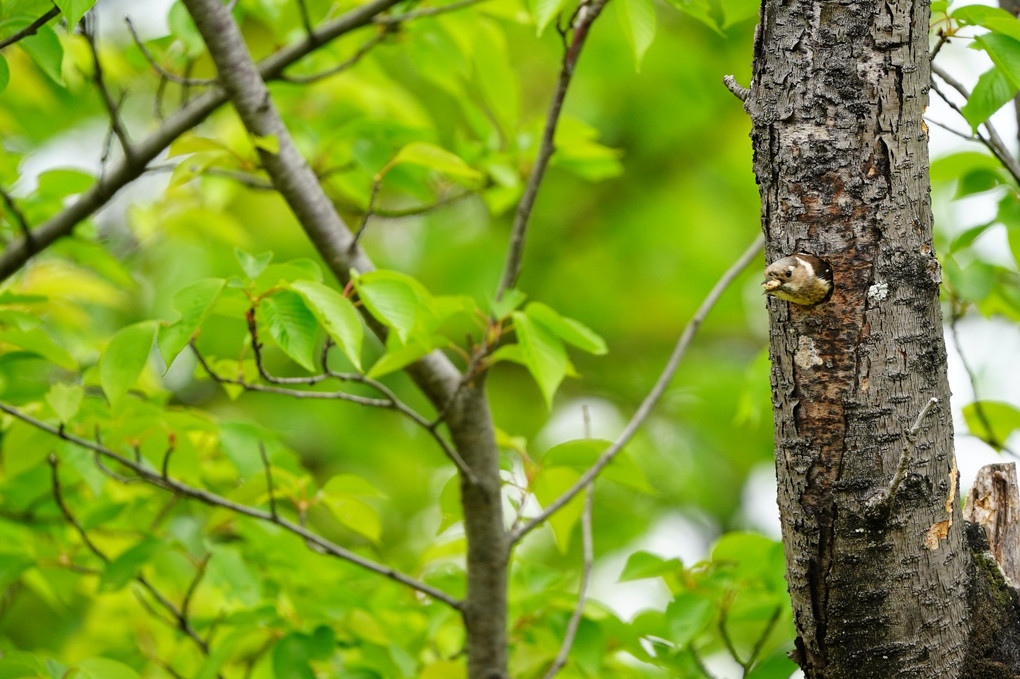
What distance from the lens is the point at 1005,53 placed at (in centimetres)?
120

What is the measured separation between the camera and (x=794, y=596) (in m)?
1.04

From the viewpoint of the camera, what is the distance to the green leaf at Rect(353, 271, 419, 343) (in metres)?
1.19

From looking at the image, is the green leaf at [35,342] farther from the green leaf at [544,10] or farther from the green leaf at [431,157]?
the green leaf at [544,10]

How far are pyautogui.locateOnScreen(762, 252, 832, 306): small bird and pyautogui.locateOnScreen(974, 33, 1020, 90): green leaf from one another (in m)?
0.51

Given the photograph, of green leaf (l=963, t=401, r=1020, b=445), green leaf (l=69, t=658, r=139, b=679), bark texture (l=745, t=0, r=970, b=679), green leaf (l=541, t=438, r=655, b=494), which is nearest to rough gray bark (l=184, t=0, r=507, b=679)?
green leaf (l=541, t=438, r=655, b=494)

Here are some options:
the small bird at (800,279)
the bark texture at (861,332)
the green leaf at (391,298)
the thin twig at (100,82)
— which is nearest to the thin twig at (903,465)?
the bark texture at (861,332)

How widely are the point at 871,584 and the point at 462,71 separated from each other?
136cm

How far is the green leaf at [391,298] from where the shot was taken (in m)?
1.19

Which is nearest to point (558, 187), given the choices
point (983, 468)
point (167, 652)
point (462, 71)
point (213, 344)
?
point (213, 344)

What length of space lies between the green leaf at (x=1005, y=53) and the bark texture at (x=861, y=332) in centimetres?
30

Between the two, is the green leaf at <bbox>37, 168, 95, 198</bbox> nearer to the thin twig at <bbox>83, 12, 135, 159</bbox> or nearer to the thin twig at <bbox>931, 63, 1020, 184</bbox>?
the thin twig at <bbox>83, 12, 135, 159</bbox>

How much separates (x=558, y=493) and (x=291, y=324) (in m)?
0.72

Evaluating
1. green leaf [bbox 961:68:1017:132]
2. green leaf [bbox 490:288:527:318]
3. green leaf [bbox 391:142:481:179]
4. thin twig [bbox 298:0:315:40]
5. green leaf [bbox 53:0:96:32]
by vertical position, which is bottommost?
green leaf [bbox 490:288:527:318]

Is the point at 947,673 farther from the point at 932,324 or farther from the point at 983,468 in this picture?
the point at 932,324
